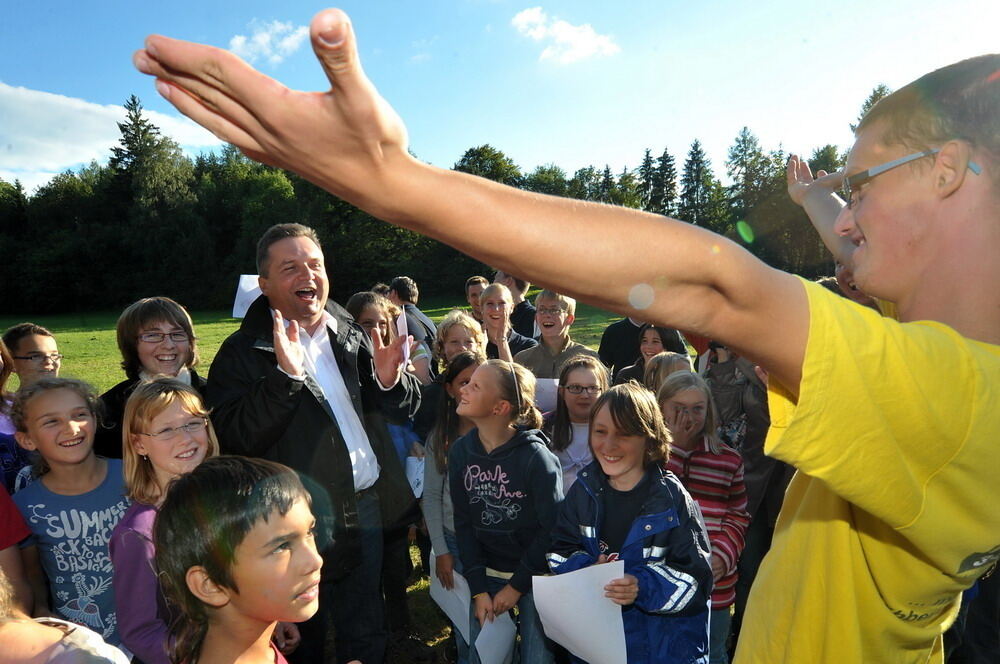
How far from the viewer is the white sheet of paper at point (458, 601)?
11.4ft

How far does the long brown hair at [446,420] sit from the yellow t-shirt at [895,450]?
3.05 m

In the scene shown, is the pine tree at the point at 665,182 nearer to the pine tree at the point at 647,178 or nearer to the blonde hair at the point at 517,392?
the pine tree at the point at 647,178

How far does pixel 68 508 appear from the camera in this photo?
2803 mm

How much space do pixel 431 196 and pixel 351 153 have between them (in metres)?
0.11

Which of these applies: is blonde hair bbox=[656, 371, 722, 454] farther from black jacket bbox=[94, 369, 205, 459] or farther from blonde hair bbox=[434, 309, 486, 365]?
black jacket bbox=[94, 369, 205, 459]

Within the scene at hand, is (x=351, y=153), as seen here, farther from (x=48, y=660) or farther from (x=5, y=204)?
(x=5, y=204)

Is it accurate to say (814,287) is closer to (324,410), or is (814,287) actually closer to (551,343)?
(324,410)

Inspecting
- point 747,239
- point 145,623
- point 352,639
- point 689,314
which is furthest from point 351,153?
point 747,239

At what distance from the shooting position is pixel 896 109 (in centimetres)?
104

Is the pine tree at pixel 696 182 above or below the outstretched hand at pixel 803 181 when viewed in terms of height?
above

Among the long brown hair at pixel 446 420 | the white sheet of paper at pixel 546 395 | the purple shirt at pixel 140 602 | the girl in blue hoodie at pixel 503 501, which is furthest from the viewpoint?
the white sheet of paper at pixel 546 395

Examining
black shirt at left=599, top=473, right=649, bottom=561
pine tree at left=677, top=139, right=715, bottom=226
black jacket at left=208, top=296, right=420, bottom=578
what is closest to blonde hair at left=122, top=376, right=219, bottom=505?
black jacket at left=208, top=296, right=420, bottom=578

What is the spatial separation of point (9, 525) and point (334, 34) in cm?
302

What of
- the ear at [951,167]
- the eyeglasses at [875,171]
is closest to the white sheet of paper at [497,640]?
the eyeglasses at [875,171]
